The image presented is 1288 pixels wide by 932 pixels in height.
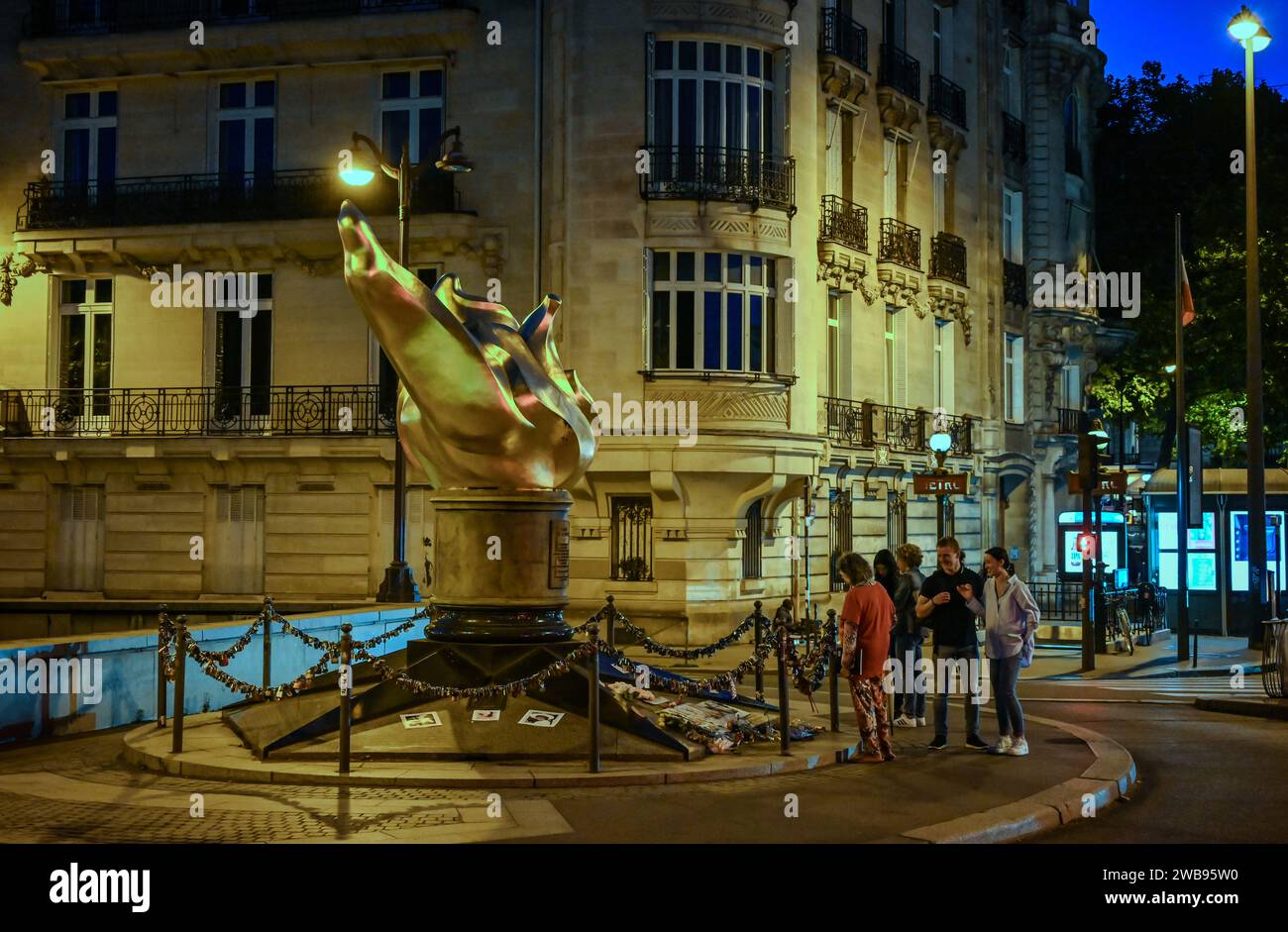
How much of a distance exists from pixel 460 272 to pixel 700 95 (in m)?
5.77

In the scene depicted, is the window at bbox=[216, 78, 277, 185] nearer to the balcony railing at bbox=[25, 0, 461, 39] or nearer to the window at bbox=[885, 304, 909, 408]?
the balcony railing at bbox=[25, 0, 461, 39]

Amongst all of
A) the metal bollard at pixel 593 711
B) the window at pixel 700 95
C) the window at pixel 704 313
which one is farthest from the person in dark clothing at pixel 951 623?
the window at pixel 700 95

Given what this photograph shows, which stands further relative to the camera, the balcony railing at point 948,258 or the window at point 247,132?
the balcony railing at point 948,258

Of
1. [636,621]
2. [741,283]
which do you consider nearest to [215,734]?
[636,621]

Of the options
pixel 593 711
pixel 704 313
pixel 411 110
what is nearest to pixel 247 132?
pixel 411 110

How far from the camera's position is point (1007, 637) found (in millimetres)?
13484

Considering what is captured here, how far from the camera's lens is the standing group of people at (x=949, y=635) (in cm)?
1295

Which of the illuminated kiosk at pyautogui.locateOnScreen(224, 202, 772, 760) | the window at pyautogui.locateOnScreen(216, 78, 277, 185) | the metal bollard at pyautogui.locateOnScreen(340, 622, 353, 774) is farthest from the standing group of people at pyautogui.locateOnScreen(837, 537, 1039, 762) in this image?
the window at pyautogui.locateOnScreen(216, 78, 277, 185)

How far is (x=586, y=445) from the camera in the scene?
14305mm

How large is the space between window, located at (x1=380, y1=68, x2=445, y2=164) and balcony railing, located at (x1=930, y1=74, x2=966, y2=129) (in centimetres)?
1220

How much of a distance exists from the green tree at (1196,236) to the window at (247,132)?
2075cm

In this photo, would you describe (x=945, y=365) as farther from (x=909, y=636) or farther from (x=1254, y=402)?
(x=909, y=636)

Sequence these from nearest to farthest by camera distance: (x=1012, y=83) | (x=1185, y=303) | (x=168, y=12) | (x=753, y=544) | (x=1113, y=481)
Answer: (x=1113, y=481)
(x=753, y=544)
(x=1185, y=303)
(x=168, y=12)
(x=1012, y=83)

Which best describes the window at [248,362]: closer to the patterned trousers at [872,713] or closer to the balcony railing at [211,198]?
the balcony railing at [211,198]
